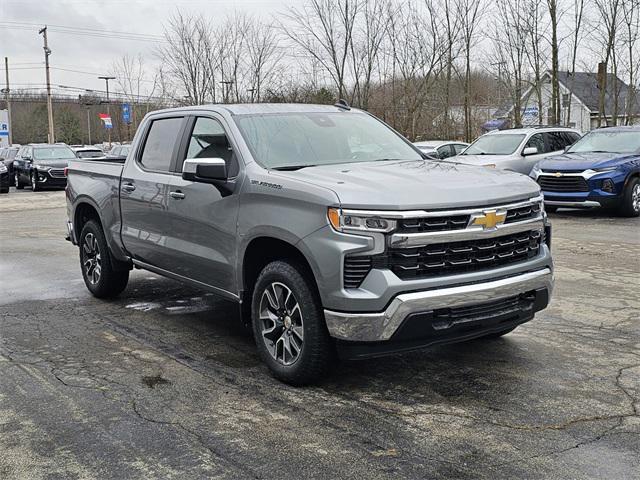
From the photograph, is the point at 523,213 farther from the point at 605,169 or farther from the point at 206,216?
the point at 605,169

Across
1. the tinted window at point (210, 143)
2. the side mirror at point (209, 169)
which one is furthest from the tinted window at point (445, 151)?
the side mirror at point (209, 169)

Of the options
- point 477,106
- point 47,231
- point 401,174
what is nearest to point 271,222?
point 401,174

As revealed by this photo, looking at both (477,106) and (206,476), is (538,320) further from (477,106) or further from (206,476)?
(477,106)

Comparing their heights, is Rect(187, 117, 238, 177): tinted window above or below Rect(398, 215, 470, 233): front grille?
above

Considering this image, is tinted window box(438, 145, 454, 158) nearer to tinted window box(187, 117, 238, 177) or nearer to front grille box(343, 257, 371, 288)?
tinted window box(187, 117, 238, 177)

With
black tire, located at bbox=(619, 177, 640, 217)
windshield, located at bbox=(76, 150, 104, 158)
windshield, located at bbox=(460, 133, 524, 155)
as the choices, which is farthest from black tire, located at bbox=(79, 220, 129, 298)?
windshield, located at bbox=(76, 150, 104, 158)

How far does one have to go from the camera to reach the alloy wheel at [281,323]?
4531mm

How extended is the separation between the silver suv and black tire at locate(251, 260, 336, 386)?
430 inches

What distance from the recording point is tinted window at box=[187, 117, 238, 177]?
5281 millimetres

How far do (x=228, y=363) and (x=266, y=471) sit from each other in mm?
1761

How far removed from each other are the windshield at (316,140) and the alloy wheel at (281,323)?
3.17 ft

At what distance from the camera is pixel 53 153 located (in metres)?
26.3

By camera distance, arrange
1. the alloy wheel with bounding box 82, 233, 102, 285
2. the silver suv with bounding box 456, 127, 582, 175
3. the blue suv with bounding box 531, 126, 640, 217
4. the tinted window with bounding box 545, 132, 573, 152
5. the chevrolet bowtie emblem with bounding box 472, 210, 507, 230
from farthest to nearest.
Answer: the tinted window with bounding box 545, 132, 573, 152, the silver suv with bounding box 456, 127, 582, 175, the blue suv with bounding box 531, 126, 640, 217, the alloy wheel with bounding box 82, 233, 102, 285, the chevrolet bowtie emblem with bounding box 472, 210, 507, 230

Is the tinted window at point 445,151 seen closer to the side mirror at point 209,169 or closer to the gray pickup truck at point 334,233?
the gray pickup truck at point 334,233
